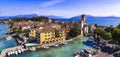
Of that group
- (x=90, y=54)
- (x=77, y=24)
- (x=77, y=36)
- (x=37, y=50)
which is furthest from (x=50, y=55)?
(x=77, y=24)

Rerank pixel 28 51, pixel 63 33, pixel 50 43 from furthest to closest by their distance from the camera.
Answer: pixel 63 33 < pixel 50 43 < pixel 28 51

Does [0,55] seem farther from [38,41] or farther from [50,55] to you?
[38,41]

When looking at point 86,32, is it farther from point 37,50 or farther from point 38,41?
point 37,50

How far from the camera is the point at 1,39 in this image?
33.5m

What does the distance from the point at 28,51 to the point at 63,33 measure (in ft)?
27.9

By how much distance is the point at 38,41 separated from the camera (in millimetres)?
26672

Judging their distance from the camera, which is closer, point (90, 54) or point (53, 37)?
point (90, 54)

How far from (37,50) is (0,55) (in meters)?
5.46

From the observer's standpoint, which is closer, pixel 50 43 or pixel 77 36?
pixel 50 43

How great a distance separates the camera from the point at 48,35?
→ 27281 mm

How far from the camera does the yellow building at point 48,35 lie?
2652cm

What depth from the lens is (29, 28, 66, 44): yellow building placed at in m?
26.5

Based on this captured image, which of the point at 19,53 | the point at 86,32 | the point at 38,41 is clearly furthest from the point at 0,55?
the point at 86,32

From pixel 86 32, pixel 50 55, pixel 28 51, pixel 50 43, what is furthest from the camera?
pixel 86 32
